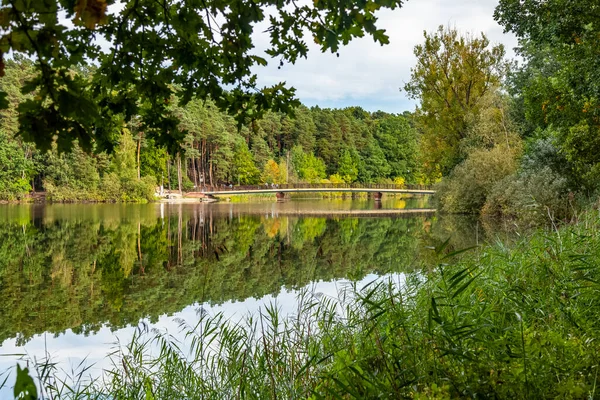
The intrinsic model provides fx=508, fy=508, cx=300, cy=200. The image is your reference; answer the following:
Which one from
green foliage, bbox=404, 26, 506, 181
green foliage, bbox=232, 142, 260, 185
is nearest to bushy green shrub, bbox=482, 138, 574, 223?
green foliage, bbox=404, 26, 506, 181

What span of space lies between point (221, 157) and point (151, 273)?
2014 inches

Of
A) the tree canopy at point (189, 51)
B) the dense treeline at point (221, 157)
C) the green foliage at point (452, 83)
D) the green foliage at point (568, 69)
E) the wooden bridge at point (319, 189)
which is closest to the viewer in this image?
the tree canopy at point (189, 51)

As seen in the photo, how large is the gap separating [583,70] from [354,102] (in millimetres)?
94148

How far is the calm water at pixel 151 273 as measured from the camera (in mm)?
6582

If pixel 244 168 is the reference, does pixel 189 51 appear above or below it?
below

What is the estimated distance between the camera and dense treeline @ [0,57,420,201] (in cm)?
4134

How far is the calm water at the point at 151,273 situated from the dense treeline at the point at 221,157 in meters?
5.54

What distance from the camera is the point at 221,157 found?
201 feet

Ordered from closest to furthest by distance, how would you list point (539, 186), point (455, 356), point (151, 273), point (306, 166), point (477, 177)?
point (455, 356), point (151, 273), point (539, 186), point (477, 177), point (306, 166)

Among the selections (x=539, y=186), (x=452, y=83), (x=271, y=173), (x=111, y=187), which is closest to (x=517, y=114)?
(x=452, y=83)

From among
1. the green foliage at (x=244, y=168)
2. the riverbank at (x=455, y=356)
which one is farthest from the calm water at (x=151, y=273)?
the green foliage at (x=244, y=168)

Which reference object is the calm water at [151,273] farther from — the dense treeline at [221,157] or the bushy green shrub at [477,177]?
the dense treeline at [221,157]

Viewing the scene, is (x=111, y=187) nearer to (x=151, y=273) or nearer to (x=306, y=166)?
(x=306, y=166)

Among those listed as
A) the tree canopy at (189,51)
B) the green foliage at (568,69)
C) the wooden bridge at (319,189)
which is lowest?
the wooden bridge at (319,189)
